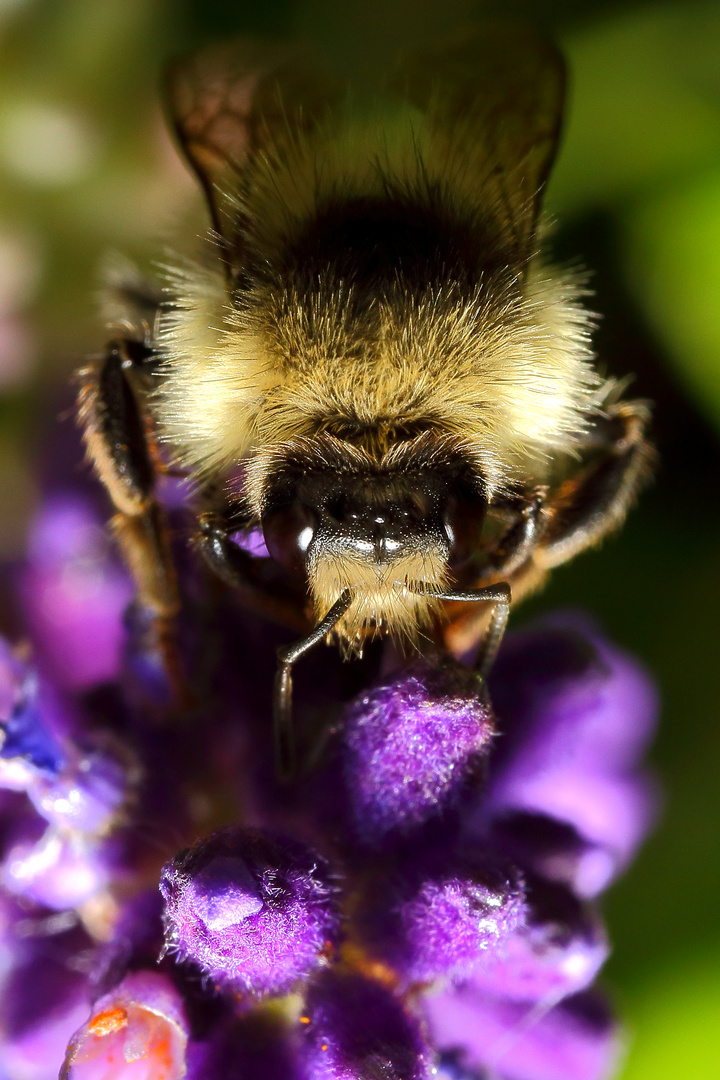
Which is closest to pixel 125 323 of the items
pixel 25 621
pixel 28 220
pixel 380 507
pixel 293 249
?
pixel 293 249

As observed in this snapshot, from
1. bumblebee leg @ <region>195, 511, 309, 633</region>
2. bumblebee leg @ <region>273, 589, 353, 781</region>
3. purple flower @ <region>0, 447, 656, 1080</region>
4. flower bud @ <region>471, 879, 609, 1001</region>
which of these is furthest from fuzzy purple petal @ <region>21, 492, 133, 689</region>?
flower bud @ <region>471, 879, 609, 1001</region>

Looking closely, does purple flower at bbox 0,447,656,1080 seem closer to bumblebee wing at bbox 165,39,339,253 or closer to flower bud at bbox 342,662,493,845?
flower bud at bbox 342,662,493,845

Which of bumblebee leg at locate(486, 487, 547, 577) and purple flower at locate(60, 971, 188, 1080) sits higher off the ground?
bumblebee leg at locate(486, 487, 547, 577)

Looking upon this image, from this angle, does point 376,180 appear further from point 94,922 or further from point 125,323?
point 94,922

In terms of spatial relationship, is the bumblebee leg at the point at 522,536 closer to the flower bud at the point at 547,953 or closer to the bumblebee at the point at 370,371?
the bumblebee at the point at 370,371

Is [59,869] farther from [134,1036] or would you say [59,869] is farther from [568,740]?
[568,740]

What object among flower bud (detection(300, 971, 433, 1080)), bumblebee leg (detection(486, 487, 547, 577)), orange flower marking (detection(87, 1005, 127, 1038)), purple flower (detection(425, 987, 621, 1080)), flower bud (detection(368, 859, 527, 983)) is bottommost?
purple flower (detection(425, 987, 621, 1080))

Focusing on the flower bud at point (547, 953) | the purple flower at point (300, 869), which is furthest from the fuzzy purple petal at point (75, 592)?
the flower bud at point (547, 953)
